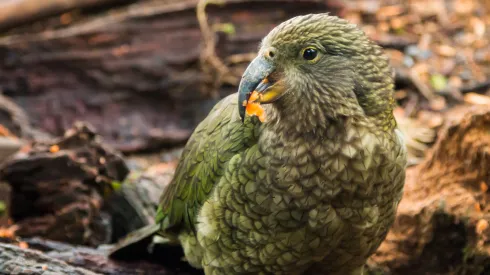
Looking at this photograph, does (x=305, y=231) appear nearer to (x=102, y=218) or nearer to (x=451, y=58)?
(x=102, y=218)

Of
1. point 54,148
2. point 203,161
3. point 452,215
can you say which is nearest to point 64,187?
point 54,148

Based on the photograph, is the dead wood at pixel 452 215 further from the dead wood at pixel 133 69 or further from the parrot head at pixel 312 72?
the dead wood at pixel 133 69

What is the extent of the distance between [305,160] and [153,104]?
3403 mm

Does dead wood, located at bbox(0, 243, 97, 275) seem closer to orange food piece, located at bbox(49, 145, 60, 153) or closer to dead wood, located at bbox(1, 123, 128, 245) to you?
dead wood, located at bbox(1, 123, 128, 245)

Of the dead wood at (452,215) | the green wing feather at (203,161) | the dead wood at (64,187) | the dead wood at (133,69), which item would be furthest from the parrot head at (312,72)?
the dead wood at (133,69)

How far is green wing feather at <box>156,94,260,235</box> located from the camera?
2980 mm

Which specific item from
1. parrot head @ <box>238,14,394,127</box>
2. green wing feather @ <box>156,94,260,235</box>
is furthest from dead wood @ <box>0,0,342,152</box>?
parrot head @ <box>238,14,394,127</box>

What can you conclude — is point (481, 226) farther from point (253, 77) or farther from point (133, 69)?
point (133, 69)

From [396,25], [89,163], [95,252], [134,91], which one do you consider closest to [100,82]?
[134,91]

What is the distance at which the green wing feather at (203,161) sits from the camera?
2.98 meters

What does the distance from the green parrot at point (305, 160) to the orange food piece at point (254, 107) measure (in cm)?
2

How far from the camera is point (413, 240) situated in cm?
359

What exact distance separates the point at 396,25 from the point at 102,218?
12.4 feet

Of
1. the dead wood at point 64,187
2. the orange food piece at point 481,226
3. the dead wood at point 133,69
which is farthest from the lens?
the dead wood at point 133,69
